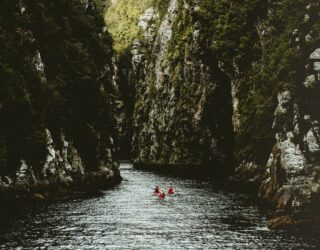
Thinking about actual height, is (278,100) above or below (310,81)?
below

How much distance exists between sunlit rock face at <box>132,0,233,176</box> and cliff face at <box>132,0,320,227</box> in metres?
0.25

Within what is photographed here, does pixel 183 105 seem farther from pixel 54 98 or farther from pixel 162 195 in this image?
pixel 162 195

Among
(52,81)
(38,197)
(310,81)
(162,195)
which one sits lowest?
(38,197)

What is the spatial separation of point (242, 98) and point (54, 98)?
40.3 metres

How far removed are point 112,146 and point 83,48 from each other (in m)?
22.1

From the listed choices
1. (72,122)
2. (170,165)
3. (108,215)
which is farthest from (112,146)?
(108,215)

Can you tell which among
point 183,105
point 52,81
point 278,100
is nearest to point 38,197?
point 52,81

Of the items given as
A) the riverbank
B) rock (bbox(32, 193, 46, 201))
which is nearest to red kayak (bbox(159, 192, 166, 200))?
the riverbank

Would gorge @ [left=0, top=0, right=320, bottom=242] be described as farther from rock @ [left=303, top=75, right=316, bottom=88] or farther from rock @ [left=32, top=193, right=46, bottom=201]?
rock @ [left=32, top=193, right=46, bottom=201]

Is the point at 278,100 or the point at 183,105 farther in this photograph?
the point at 183,105

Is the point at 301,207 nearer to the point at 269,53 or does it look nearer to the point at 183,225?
the point at 183,225

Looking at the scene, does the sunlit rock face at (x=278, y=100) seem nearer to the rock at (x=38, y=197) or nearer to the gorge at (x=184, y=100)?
the gorge at (x=184, y=100)

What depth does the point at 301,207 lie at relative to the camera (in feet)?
182

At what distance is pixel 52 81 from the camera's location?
8888 centimetres
